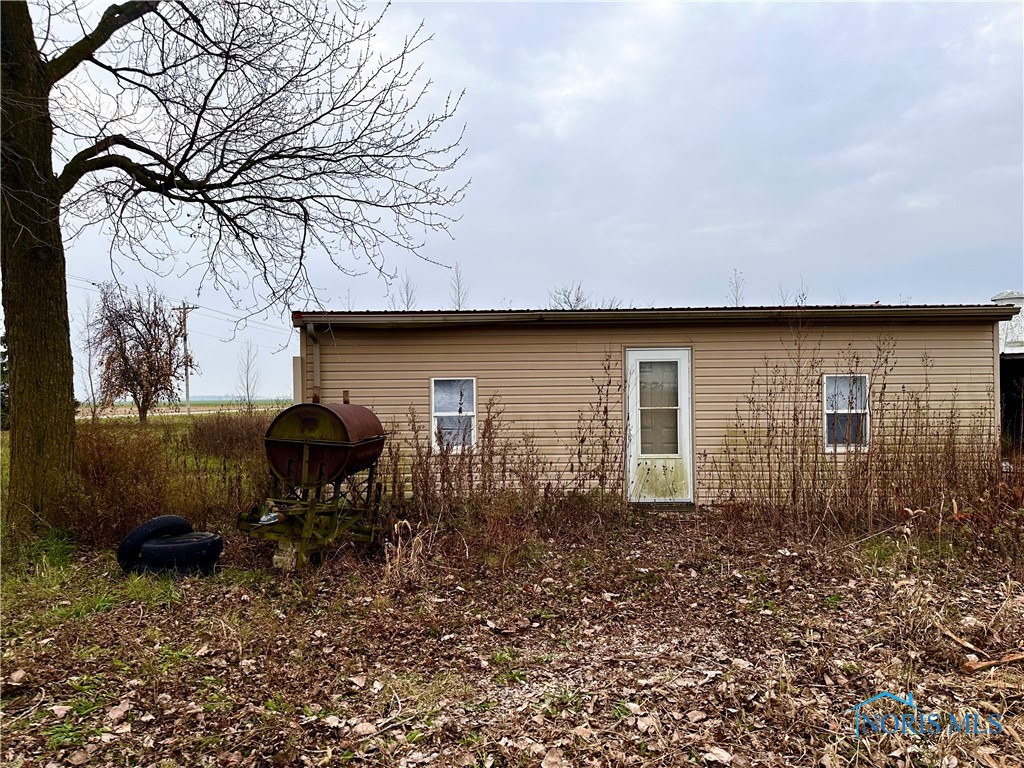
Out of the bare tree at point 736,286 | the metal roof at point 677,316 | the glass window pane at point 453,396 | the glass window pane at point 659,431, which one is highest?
the bare tree at point 736,286

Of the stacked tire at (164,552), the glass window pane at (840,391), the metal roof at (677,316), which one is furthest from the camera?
the glass window pane at (840,391)

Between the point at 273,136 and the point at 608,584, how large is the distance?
5885mm

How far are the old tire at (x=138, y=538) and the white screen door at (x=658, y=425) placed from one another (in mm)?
5387

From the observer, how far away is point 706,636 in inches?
155

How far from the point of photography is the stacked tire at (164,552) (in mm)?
5027

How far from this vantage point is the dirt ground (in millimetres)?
2752

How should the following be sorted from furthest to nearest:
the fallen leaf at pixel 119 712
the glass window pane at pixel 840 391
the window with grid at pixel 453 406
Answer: the window with grid at pixel 453 406 → the glass window pane at pixel 840 391 → the fallen leaf at pixel 119 712

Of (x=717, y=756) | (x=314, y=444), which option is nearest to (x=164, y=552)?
(x=314, y=444)

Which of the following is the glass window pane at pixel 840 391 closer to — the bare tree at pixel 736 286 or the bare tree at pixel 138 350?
the bare tree at pixel 736 286

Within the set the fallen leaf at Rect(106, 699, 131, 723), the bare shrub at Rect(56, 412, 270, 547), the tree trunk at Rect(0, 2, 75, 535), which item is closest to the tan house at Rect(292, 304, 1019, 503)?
the bare shrub at Rect(56, 412, 270, 547)

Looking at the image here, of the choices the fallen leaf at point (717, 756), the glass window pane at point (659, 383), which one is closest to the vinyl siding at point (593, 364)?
the glass window pane at point (659, 383)

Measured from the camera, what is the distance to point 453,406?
26.5 ft

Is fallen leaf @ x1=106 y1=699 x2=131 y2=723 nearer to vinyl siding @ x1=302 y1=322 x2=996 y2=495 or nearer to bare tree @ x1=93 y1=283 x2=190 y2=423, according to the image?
vinyl siding @ x1=302 y1=322 x2=996 y2=495

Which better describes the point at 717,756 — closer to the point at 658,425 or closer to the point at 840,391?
the point at 658,425
